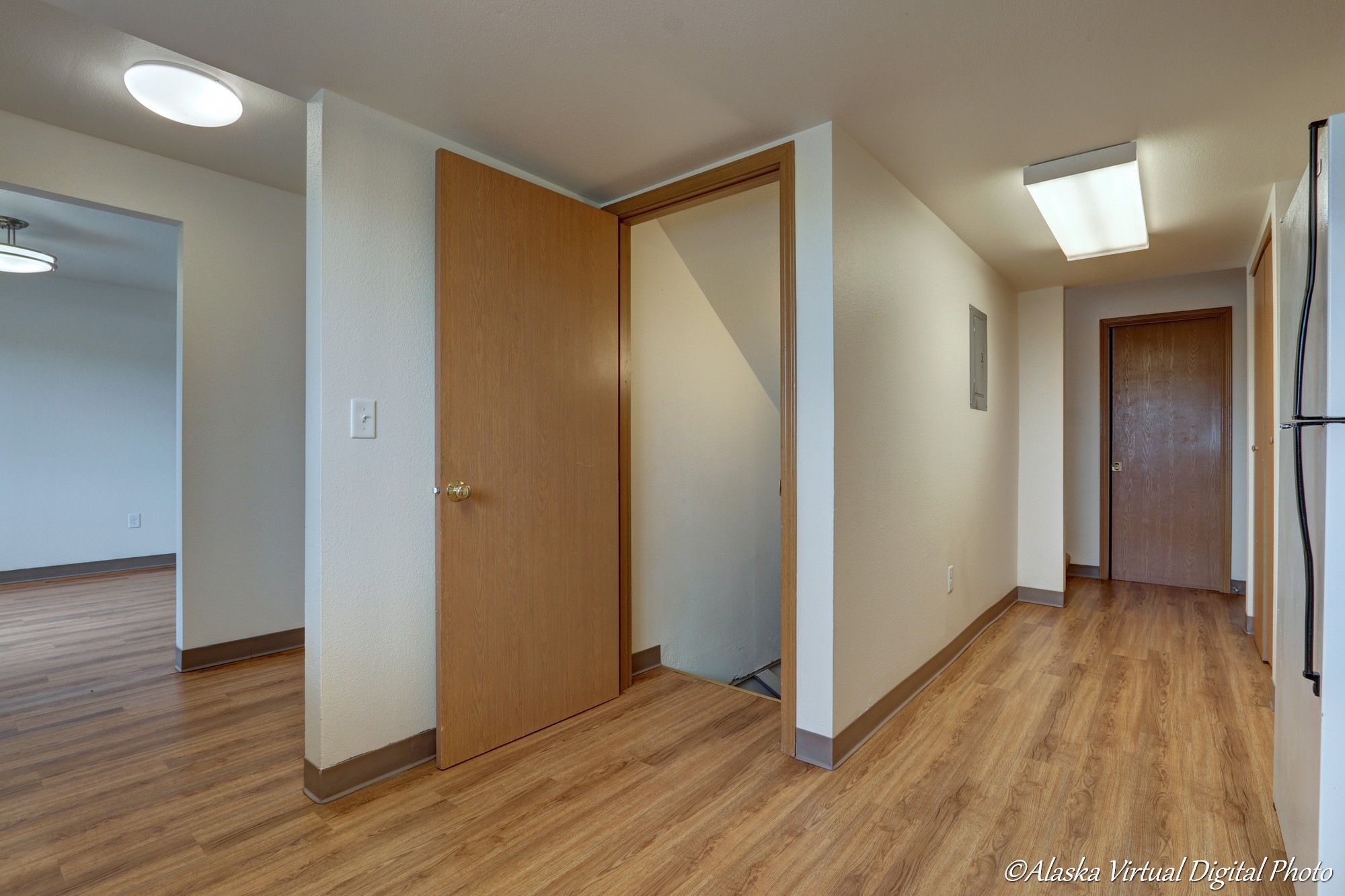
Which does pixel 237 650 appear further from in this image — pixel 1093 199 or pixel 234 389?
pixel 1093 199

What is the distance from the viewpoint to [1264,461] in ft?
10.4

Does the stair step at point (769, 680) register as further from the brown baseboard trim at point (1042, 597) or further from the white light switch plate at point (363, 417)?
the white light switch plate at point (363, 417)

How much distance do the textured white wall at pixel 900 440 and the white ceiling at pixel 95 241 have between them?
10.8ft

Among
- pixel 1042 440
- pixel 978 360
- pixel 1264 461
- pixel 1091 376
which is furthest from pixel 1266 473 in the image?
pixel 1091 376

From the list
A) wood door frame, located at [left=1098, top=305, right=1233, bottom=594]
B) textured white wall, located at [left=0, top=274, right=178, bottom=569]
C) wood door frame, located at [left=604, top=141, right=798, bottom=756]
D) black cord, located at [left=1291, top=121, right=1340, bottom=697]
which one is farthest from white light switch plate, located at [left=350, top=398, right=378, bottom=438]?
wood door frame, located at [left=1098, top=305, right=1233, bottom=594]

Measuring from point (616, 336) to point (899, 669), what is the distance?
6.06 ft

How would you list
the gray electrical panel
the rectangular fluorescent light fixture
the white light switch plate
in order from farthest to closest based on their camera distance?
the gray electrical panel
the rectangular fluorescent light fixture
the white light switch plate

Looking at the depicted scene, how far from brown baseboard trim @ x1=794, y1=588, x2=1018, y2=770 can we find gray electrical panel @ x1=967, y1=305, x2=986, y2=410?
1269 mm

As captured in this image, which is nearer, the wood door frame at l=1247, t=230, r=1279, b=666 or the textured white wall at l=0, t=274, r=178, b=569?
the wood door frame at l=1247, t=230, r=1279, b=666

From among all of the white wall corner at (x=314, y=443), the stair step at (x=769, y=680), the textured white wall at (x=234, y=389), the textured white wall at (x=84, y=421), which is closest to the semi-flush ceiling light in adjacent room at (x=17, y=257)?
the textured white wall at (x=84, y=421)

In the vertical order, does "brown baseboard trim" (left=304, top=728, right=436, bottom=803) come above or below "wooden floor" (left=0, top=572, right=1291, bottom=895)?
above

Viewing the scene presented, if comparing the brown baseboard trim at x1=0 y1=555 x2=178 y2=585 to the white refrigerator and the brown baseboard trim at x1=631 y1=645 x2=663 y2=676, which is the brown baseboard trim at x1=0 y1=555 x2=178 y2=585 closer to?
the brown baseboard trim at x1=631 y1=645 x2=663 y2=676

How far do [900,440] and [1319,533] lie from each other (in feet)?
4.74

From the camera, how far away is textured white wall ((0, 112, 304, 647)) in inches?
121
